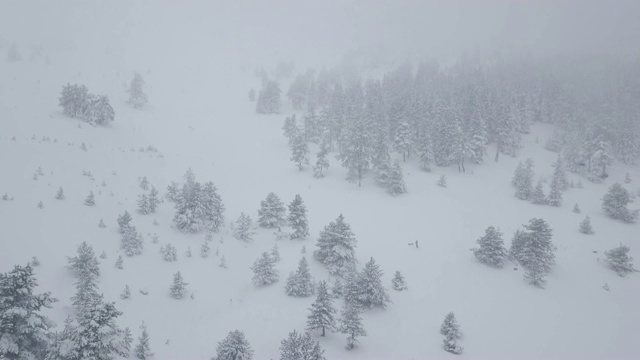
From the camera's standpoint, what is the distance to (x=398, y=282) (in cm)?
3158

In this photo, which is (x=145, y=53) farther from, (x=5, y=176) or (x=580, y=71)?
(x=580, y=71)

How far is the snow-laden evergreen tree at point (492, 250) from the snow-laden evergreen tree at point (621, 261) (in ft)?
40.6

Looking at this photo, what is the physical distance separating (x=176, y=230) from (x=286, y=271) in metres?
11.9

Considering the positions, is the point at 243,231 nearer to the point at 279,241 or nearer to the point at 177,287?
the point at 279,241

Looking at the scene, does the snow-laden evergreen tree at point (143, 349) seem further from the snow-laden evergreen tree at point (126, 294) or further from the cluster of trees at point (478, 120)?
the cluster of trees at point (478, 120)

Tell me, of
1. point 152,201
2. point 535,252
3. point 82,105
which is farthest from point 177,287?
point 82,105

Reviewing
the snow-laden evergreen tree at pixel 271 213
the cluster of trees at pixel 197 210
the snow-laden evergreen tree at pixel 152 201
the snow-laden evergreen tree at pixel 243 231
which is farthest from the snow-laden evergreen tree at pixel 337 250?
the snow-laden evergreen tree at pixel 152 201

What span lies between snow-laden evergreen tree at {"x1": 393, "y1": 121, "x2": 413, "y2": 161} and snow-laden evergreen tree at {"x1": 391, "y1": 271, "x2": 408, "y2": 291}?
36.4 m

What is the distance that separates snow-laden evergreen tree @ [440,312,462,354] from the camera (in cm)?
2469

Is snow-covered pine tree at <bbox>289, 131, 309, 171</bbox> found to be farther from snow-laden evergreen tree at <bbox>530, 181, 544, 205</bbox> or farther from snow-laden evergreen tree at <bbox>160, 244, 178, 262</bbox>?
snow-laden evergreen tree at <bbox>530, 181, 544, 205</bbox>

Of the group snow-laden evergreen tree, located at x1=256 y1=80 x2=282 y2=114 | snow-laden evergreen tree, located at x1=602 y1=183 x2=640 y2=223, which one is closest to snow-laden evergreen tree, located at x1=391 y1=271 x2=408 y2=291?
snow-laden evergreen tree, located at x1=602 y1=183 x2=640 y2=223

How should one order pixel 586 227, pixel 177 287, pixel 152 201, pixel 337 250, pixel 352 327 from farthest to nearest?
pixel 586 227, pixel 152 201, pixel 337 250, pixel 177 287, pixel 352 327

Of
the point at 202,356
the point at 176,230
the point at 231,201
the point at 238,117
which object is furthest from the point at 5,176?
the point at 238,117

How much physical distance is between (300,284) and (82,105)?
165ft
